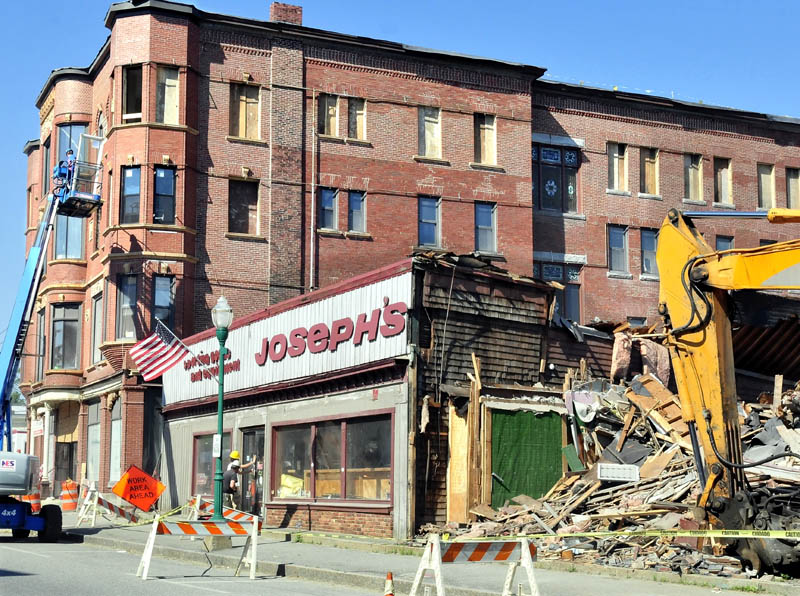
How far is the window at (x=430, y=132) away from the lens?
38.8 metres

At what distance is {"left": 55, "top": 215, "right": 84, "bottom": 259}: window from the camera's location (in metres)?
40.1

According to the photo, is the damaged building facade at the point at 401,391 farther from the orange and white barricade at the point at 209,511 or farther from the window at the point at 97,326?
the window at the point at 97,326

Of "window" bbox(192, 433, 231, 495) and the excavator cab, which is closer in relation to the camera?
"window" bbox(192, 433, 231, 495)

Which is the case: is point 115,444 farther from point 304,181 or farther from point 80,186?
point 304,181

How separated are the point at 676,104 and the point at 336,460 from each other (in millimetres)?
24939

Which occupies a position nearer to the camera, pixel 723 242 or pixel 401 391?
pixel 401 391

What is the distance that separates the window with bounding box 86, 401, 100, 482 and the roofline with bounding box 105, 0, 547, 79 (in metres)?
13.3

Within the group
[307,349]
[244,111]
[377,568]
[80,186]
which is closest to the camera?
[377,568]

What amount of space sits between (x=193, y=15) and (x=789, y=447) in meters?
24.7

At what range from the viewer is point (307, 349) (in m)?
24.7

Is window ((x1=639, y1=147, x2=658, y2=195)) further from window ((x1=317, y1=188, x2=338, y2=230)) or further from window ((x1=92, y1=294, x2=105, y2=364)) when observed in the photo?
window ((x1=92, y1=294, x2=105, y2=364))

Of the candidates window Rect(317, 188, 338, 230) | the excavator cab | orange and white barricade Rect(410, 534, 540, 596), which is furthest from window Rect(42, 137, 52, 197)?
orange and white barricade Rect(410, 534, 540, 596)

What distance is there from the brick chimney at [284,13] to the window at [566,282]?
12.4 meters

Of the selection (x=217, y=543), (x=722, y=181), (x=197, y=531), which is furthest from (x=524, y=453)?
(x=722, y=181)
